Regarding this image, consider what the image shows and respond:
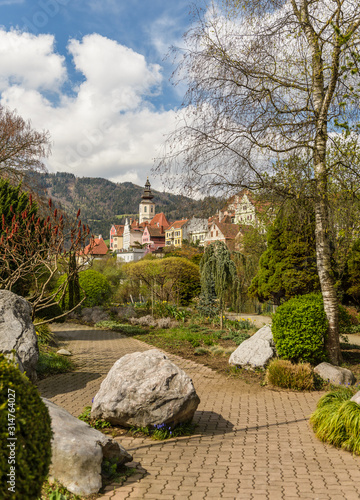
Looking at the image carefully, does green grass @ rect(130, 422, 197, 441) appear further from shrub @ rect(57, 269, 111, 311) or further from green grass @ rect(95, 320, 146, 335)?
shrub @ rect(57, 269, 111, 311)

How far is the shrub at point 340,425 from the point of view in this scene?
4.83 metres

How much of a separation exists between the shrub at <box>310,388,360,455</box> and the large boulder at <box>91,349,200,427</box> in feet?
5.62

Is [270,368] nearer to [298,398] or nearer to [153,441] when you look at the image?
[298,398]

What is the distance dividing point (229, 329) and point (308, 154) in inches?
283

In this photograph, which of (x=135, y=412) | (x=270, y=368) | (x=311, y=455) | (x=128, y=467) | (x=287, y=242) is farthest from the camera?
(x=287, y=242)

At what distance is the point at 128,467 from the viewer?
4.19 metres

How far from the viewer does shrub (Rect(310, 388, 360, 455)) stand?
4.83 m

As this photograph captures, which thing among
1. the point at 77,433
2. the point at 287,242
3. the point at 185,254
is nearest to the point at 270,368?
the point at 287,242

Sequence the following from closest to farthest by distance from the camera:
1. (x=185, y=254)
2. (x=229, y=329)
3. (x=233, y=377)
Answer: (x=233, y=377), (x=229, y=329), (x=185, y=254)

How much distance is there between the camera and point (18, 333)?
7.43m

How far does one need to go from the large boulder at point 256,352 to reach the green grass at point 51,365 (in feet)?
12.7

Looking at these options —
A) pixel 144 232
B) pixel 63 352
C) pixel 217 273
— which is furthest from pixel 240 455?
pixel 144 232

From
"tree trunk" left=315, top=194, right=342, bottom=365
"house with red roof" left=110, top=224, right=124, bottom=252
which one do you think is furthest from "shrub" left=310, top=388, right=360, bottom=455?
"house with red roof" left=110, top=224, right=124, bottom=252

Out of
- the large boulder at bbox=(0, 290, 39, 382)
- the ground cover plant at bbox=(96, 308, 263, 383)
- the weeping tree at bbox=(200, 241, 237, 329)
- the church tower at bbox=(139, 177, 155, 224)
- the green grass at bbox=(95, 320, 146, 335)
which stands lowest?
the green grass at bbox=(95, 320, 146, 335)
